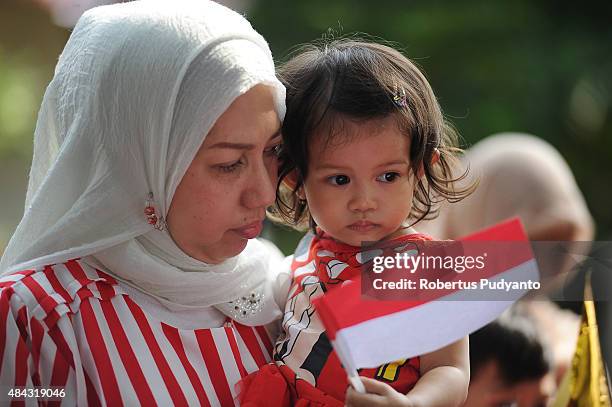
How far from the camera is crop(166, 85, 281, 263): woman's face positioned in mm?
1781

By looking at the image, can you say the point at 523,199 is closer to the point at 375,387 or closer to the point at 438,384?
the point at 438,384

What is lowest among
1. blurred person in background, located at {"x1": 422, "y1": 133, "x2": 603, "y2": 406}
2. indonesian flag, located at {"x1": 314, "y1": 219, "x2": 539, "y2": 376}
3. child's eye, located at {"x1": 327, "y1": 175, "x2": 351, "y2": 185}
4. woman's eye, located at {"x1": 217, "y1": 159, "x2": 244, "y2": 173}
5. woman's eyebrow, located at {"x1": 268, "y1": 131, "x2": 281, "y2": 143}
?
blurred person in background, located at {"x1": 422, "y1": 133, "x2": 603, "y2": 406}

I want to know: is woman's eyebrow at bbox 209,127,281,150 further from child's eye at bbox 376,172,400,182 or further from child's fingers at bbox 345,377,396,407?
child's fingers at bbox 345,377,396,407

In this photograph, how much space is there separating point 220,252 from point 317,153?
12.0 inches

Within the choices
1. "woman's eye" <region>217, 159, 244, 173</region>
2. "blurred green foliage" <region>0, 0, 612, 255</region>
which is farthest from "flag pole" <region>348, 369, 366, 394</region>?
"blurred green foliage" <region>0, 0, 612, 255</region>

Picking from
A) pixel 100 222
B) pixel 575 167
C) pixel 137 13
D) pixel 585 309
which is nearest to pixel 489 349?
pixel 585 309

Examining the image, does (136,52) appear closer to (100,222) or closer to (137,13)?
(137,13)

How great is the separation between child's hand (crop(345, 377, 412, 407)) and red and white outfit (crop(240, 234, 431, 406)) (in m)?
0.19

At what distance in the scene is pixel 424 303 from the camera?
165cm

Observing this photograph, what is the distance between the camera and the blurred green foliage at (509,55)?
856 cm

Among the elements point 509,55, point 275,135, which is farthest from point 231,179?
point 509,55

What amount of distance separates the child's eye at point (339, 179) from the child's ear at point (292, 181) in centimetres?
13

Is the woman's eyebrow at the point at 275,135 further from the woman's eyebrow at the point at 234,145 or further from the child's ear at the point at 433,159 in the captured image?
the child's ear at the point at 433,159

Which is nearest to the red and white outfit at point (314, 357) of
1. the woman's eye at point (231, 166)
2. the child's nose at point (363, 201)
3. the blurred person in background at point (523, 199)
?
the child's nose at point (363, 201)
